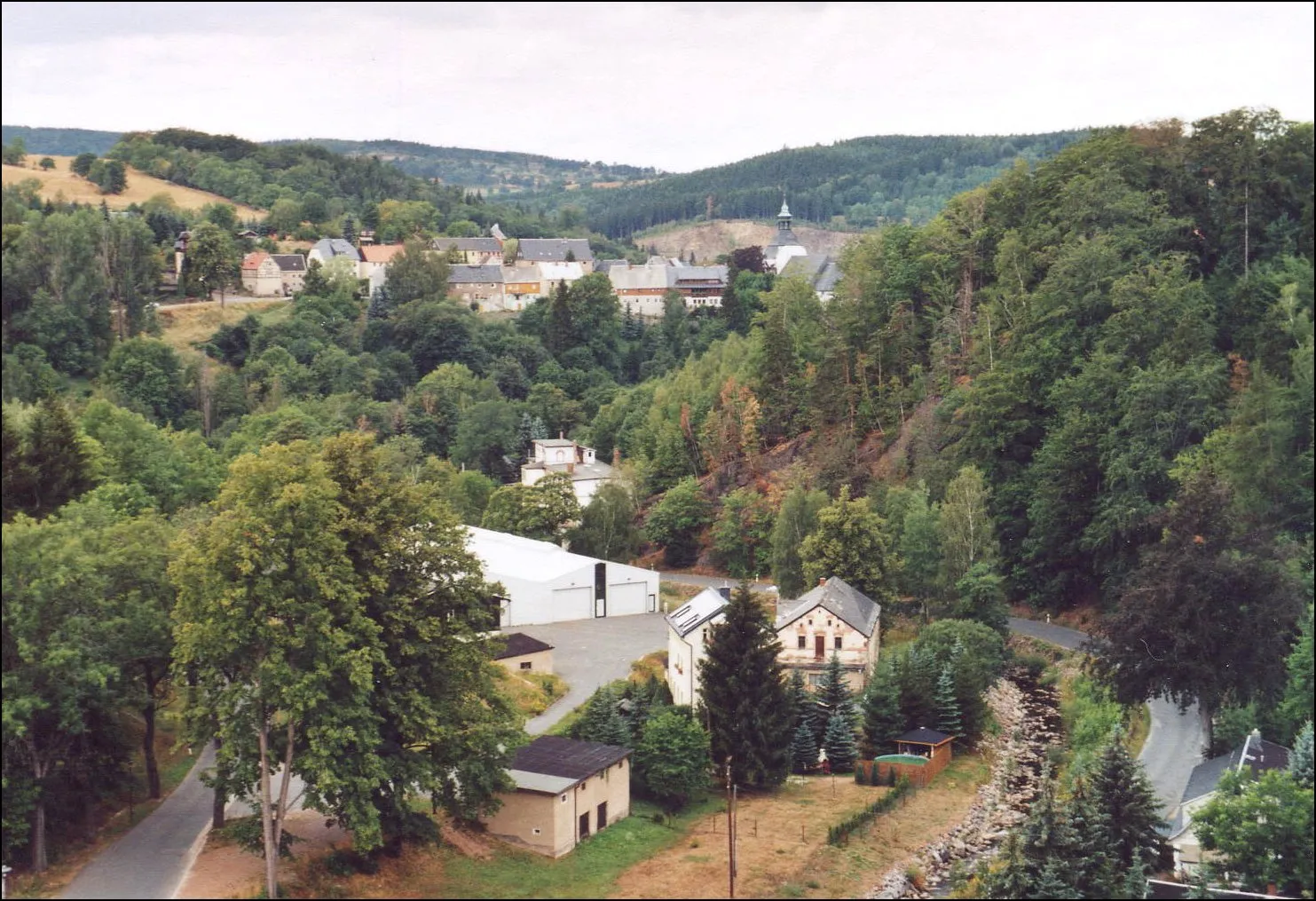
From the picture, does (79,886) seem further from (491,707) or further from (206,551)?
(491,707)

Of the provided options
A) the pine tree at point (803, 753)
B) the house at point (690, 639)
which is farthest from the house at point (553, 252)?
the pine tree at point (803, 753)

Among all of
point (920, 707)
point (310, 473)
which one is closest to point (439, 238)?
point (920, 707)

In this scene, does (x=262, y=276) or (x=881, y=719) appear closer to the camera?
(x=881, y=719)

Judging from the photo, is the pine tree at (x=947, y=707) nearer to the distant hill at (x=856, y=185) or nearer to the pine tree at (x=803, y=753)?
the pine tree at (x=803, y=753)

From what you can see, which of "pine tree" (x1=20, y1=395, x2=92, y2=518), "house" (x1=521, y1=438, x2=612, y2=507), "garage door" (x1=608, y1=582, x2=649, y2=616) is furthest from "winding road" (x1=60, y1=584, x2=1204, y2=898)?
"house" (x1=521, y1=438, x2=612, y2=507)

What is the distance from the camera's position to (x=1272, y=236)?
38.2 meters

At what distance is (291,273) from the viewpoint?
7944 centimetres

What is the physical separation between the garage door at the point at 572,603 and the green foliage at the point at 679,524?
9.83 metres

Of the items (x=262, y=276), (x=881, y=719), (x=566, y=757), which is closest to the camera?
(x=566, y=757)

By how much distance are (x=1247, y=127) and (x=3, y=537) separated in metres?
39.3

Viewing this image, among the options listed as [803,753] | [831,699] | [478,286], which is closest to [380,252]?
[478,286]

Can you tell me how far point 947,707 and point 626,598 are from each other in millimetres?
15701

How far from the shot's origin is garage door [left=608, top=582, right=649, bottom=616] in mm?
43344

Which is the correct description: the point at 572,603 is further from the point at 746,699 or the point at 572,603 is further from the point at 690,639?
the point at 746,699
